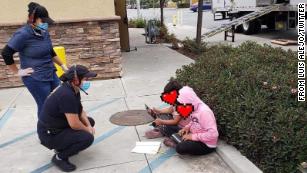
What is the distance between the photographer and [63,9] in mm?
7984

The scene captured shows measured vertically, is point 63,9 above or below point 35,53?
above

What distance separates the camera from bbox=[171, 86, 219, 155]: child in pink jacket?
4.13 meters

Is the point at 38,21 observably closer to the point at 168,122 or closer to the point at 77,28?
the point at 168,122

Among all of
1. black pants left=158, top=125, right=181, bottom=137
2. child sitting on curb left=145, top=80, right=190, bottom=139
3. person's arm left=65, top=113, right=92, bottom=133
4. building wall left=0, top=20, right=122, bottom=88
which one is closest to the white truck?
building wall left=0, top=20, right=122, bottom=88

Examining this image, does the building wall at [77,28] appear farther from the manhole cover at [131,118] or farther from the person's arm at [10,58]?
the person's arm at [10,58]

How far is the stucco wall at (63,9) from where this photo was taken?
308 inches

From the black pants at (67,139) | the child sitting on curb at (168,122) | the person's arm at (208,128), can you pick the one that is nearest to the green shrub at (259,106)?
the person's arm at (208,128)

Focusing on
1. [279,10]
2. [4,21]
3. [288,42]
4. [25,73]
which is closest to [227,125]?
[25,73]

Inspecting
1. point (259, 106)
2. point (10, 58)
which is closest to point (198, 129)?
point (259, 106)

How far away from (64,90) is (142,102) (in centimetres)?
290

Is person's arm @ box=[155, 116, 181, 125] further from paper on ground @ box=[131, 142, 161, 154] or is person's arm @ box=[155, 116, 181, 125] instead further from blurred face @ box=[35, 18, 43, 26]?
blurred face @ box=[35, 18, 43, 26]

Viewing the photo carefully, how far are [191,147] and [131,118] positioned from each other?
1.81 m

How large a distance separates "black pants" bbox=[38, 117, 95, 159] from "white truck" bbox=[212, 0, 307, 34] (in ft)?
39.1

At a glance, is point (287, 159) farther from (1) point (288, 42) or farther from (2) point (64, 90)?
(1) point (288, 42)
